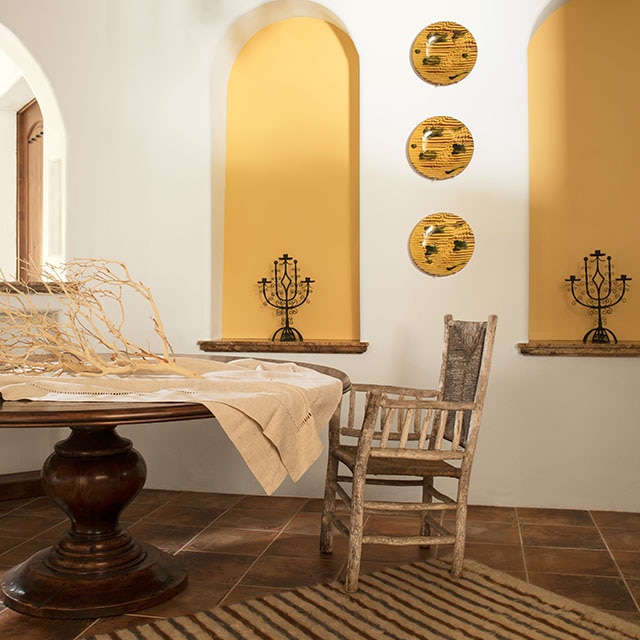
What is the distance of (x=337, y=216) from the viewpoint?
4.13 meters

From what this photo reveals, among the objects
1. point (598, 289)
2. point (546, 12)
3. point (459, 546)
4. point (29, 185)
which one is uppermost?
point (546, 12)

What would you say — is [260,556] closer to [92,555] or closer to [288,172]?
[92,555]

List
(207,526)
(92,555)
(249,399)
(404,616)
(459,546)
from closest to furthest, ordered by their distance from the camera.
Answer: (249,399) → (404,616) → (92,555) → (459,546) → (207,526)

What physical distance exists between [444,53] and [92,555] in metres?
2.71

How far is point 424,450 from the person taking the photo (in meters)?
2.61

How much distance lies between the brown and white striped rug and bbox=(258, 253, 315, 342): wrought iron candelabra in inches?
70.5

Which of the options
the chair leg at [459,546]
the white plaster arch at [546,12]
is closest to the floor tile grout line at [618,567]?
the chair leg at [459,546]

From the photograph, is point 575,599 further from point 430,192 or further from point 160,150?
point 160,150

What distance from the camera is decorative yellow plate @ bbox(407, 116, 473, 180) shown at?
3.74 metres

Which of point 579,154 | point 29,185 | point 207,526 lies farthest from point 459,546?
point 29,185

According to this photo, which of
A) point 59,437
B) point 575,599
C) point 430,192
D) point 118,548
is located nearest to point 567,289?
point 430,192

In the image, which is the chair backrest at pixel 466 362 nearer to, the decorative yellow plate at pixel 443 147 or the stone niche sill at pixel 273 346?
the stone niche sill at pixel 273 346

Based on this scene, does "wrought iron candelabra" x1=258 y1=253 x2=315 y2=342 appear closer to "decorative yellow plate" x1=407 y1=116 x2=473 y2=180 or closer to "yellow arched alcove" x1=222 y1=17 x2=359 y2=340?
"yellow arched alcove" x1=222 y1=17 x2=359 y2=340

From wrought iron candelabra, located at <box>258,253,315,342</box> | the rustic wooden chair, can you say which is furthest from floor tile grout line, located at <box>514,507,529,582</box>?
wrought iron candelabra, located at <box>258,253,315,342</box>
